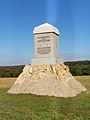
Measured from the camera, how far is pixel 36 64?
1995cm

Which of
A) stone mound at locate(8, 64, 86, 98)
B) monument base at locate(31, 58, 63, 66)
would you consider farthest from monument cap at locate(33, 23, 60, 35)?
stone mound at locate(8, 64, 86, 98)

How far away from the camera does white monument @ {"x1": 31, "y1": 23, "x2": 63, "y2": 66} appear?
64.4 ft

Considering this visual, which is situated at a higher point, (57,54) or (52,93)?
(57,54)

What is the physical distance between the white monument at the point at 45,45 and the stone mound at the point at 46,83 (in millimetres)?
553

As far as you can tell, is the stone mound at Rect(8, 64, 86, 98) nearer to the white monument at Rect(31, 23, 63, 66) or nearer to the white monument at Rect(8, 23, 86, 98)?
the white monument at Rect(8, 23, 86, 98)

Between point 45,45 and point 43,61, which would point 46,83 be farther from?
point 45,45

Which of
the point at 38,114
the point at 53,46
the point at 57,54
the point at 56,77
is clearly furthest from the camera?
the point at 57,54

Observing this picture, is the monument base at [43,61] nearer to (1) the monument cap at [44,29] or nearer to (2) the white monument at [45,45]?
(2) the white monument at [45,45]

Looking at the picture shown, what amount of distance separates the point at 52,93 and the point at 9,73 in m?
40.9

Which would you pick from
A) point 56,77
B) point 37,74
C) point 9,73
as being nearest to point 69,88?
point 56,77

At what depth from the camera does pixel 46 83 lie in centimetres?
1805

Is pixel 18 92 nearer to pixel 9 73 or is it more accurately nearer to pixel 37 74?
pixel 37 74

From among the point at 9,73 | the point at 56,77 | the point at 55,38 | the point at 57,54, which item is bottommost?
the point at 9,73

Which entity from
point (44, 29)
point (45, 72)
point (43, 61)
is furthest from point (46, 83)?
point (44, 29)
